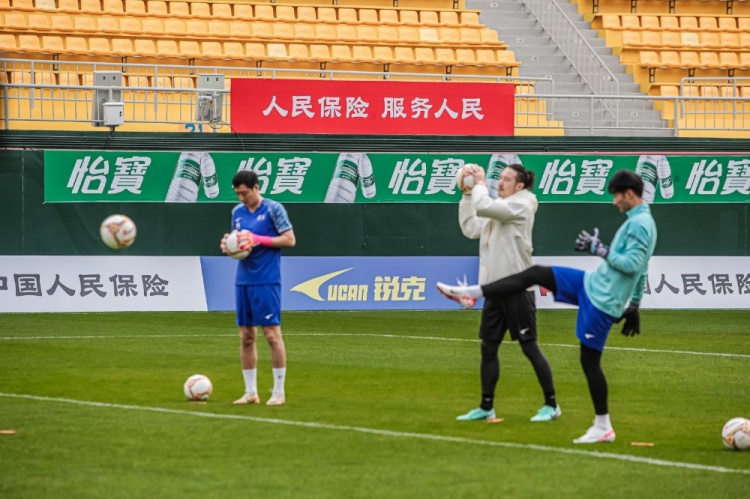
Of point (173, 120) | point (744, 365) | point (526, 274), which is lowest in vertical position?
point (744, 365)

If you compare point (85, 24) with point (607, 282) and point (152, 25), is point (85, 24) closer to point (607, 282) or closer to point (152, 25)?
point (152, 25)

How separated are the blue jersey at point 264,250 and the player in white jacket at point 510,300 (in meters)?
1.76

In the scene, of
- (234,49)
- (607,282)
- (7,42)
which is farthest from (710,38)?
(607,282)

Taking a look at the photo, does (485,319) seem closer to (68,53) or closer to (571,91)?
(68,53)

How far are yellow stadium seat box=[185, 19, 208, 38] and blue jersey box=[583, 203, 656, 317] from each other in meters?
18.7

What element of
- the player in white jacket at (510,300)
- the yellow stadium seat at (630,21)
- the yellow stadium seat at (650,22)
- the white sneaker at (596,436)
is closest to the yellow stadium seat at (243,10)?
the yellow stadium seat at (630,21)

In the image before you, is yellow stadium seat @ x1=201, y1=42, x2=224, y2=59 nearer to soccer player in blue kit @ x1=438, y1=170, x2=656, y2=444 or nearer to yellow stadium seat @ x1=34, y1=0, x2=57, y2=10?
yellow stadium seat @ x1=34, y1=0, x2=57, y2=10

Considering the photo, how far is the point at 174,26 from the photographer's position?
27406mm

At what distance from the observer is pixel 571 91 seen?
2903 centimetres

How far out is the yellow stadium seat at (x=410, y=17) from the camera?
1156 inches

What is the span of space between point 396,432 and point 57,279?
39.8ft

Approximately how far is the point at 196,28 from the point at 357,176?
20.3 feet

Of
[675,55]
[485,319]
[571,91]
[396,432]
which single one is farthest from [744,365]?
[675,55]

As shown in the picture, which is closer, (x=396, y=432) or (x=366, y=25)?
(x=396, y=432)
